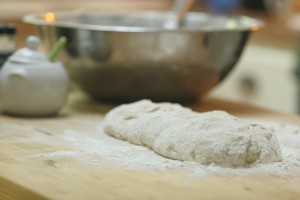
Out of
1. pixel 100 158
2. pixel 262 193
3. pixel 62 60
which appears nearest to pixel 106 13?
pixel 62 60

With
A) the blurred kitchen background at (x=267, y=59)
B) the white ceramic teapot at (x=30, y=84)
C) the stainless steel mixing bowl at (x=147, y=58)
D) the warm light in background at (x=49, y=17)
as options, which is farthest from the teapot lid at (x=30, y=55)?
the blurred kitchen background at (x=267, y=59)

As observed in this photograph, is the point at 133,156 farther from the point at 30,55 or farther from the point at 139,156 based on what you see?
the point at 30,55

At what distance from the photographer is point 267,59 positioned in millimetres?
2732

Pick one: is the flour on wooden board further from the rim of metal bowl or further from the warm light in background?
the warm light in background

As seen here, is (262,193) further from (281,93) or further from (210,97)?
(281,93)

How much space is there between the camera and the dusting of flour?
0.97 metres

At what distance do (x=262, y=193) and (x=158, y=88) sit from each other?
590 millimetres

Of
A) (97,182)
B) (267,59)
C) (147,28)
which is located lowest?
(267,59)

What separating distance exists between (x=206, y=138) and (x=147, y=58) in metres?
0.43

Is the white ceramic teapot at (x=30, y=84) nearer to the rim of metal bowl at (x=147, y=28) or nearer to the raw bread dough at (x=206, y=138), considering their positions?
the rim of metal bowl at (x=147, y=28)

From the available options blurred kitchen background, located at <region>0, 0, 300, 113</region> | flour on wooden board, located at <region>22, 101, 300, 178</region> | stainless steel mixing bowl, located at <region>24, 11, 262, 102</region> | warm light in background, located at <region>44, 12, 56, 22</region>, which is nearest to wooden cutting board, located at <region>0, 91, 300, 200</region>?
flour on wooden board, located at <region>22, 101, 300, 178</region>

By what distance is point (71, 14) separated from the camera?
1658mm

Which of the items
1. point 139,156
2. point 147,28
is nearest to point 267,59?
point 147,28

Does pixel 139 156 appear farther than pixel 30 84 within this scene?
No
